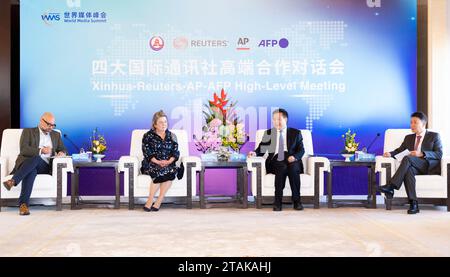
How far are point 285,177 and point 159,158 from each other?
1322 mm

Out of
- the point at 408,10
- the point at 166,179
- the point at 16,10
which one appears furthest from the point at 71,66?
the point at 408,10

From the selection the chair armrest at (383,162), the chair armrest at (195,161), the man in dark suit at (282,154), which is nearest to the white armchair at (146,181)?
the chair armrest at (195,161)

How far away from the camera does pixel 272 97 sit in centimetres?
718

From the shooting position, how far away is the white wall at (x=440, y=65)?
23.2 feet

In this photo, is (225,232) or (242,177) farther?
(242,177)

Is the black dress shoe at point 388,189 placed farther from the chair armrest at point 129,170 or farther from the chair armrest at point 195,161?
the chair armrest at point 129,170

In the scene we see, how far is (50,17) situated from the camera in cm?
706

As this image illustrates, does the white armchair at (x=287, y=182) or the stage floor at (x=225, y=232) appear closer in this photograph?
the stage floor at (x=225, y=232)

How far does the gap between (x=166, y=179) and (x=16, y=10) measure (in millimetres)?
3043

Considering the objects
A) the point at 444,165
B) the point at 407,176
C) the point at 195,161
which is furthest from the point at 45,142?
the point at 444,165

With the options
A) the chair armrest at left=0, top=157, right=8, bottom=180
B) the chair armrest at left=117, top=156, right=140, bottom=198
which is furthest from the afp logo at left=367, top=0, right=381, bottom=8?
the chair armrest at left=0, top=157, right=8, bottom=180

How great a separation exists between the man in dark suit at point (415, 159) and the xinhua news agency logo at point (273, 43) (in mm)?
1876

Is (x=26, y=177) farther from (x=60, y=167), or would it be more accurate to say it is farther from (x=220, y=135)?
(x=220, y=135)
